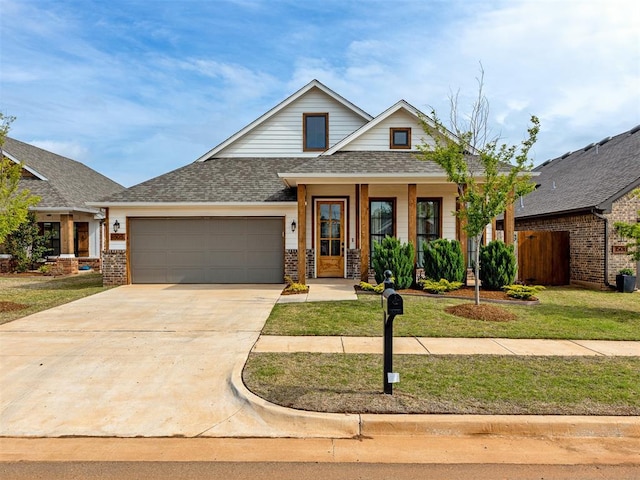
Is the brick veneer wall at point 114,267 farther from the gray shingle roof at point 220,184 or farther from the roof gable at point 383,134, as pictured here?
the roof gable at point 383,134

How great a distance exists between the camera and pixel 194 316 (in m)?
8.77

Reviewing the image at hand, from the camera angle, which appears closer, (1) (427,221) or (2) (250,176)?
(1) (427,221)

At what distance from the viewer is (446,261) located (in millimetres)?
11922

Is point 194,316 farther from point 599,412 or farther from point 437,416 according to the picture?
point 599,412

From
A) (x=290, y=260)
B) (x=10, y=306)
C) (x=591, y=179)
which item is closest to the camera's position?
(x=10, y=306)

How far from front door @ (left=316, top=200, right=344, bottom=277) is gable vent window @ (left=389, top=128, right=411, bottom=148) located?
2703 millimetres

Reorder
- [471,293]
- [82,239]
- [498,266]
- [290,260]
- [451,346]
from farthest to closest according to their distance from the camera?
[82,239] < [290,260] < [498,266] < [471,293] < [451,346]

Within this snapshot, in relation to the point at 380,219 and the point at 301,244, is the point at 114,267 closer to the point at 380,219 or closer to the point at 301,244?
the point at 301,244

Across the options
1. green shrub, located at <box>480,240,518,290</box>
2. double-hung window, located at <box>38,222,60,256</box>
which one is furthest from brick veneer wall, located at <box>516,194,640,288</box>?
double-hung window, located at <box>38,222,60,256</box>

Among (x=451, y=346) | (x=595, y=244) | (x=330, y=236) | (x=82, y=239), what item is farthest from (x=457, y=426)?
(x=82, y=239)

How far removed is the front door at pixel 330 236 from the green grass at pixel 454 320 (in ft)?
13.7

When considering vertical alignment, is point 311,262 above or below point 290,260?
below

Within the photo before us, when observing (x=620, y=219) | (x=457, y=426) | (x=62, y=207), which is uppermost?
(x=62, y=207)

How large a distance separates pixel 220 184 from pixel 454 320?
9.69 m
